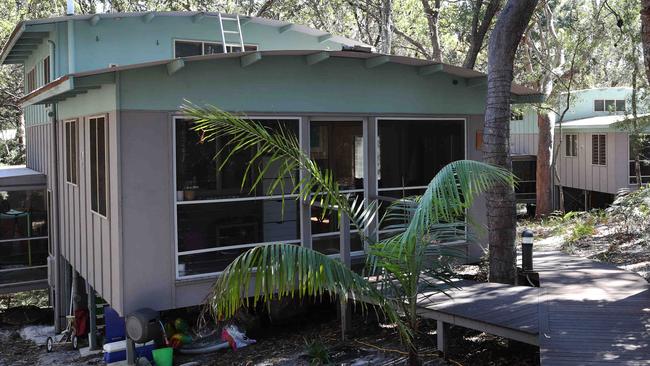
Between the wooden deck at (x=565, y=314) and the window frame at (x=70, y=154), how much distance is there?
6077 mm

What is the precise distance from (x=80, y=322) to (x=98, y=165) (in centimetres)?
395

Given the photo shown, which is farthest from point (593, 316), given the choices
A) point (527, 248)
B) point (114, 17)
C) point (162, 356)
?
point (114, 17)

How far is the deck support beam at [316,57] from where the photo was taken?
8.46m

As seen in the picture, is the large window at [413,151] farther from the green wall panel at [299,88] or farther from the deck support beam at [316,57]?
the deck support beam at [316,57]

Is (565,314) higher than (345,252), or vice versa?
(345,252)

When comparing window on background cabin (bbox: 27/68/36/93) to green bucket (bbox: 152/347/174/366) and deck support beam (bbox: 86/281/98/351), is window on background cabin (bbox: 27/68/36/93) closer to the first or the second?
deck support beam (bbox: 86/281/98/351)

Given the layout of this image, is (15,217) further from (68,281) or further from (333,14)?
(333,14)


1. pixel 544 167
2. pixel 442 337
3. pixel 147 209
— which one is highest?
pixel 544 167

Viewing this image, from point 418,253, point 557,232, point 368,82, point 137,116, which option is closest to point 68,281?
point 137,116

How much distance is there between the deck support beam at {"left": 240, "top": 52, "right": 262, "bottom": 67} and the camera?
8.05 meters

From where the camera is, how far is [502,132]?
802cm

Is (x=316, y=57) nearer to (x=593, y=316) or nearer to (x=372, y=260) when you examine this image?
(x=372, y=260)

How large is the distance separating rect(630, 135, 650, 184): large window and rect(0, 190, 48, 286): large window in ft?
54.8

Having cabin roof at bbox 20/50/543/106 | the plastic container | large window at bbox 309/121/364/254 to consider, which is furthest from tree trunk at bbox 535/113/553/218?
the plastic container
